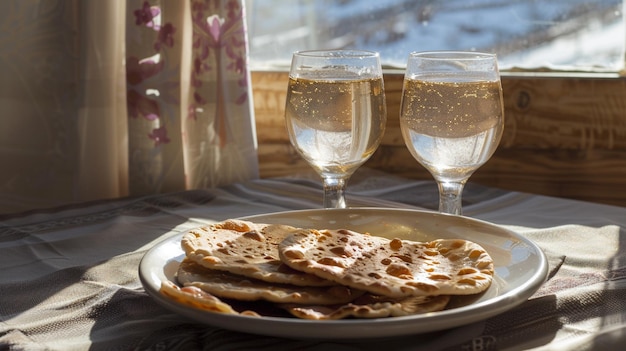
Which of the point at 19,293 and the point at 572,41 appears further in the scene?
the point at 572,41

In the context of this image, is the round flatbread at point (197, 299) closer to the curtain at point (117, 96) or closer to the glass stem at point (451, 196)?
the glass stem at point (451, 196)

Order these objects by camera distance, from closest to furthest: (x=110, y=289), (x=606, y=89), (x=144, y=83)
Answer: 1. (x=110, y=289)
2. (x=144, y=83)
3. (x=606, y=89)

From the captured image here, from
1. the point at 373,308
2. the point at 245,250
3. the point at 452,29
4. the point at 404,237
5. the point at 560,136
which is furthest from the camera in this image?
the point at 452,29

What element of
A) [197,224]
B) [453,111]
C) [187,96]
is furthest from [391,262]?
[187,96]

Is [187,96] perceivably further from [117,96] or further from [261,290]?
[261,290]

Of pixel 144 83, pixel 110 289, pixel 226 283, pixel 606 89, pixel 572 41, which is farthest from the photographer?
pixel 572 41

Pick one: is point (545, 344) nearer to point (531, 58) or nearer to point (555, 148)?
point (555, 148)

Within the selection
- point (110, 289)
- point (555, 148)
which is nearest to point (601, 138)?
point (555, 148)
